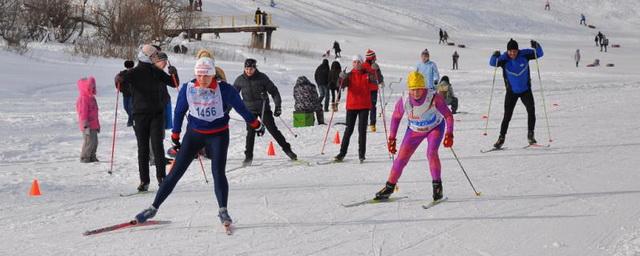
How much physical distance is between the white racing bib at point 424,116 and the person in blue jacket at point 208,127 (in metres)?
2.01

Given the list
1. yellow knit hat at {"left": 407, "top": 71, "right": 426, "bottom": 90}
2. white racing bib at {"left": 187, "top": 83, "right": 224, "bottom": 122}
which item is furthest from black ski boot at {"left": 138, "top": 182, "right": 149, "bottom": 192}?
yellow knit hat at {"left": 407, "top": 71, "right": 426, "bottom": 90}

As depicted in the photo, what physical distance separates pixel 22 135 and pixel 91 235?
8463 mm

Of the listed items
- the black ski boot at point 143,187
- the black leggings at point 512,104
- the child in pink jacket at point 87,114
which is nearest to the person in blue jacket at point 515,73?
the black leggings at point 512,104

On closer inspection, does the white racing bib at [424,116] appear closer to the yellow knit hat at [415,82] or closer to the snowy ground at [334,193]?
the yellow knit hat at [415,82]

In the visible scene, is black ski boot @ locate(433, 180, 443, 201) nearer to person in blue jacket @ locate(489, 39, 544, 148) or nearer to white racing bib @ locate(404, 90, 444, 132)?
white racing bib @ locate(404, 90, 444, 132)

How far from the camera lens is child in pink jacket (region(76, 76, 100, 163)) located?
38.2 feet

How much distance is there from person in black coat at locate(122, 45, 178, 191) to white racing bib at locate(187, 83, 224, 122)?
217cm

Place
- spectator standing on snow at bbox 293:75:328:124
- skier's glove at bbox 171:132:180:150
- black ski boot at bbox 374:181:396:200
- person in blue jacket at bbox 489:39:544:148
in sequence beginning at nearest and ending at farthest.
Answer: skier's glove at bbox 171:132:180:150 → black ski boot at bbox 374:181:396:200 → person in blue jacket at bbox 489:39:544:148 → spectator standing on snow at bbox 293:75:328:124

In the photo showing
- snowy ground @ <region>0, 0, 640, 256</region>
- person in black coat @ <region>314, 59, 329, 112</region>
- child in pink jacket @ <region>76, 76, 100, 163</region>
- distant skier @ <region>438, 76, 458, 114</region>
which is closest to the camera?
snowy ground @ <region>0, 0, 640, 256</region>

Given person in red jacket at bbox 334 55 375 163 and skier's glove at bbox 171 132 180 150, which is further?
person in red jacket at bbox 334 55 375 163

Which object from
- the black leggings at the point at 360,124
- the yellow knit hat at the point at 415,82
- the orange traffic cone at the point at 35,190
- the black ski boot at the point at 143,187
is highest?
the yellow knit hat at the point at 415,82

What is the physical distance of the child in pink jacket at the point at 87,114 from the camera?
11656 millimetres

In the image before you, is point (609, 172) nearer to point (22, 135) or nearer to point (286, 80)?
point (22, 135)

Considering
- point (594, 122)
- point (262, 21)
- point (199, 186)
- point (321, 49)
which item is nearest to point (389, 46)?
point (321, 49)
